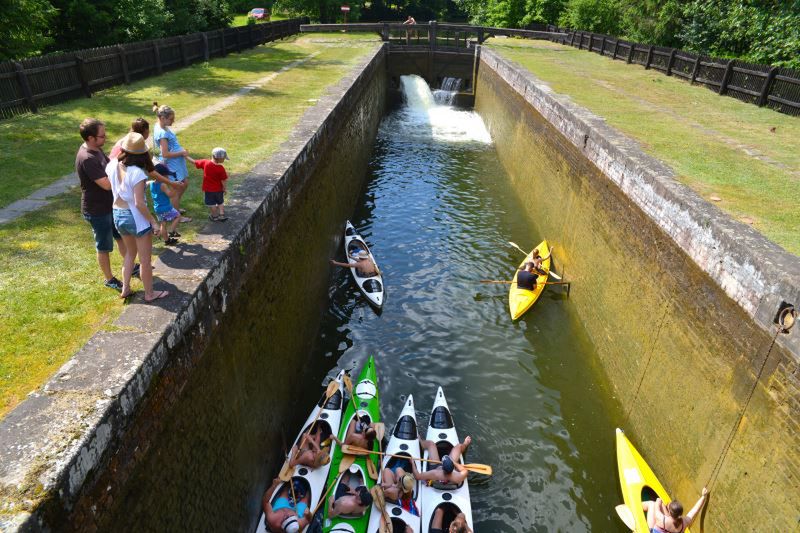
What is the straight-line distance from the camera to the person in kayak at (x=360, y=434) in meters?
7.57

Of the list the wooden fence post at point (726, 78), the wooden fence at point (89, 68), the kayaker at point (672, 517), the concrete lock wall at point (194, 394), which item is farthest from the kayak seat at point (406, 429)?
the wooden fence post at point (726, 78)

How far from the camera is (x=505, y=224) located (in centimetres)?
1580

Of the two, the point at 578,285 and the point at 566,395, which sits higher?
the point at 578,285

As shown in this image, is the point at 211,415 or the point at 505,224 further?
the point at 505,224

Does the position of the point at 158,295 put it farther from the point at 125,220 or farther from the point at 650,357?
the point at 650,357

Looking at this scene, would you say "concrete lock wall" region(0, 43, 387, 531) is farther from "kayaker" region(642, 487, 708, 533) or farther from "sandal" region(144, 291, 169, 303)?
"kayaker" region(642, 487, 708, 533)

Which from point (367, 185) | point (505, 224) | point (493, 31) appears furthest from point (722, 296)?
point (493, 31)

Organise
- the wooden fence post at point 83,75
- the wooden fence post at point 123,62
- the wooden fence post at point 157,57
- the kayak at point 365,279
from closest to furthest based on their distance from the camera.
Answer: the kayak at point 365,279 < the wooden fence post at point 83,75 < the wooden fence post at point 123,62 < the wooden fence post at point 157,57

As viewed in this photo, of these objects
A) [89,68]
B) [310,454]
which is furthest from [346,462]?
[89,68]

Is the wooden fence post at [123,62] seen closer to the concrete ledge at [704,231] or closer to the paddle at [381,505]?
the concrete ledge at [704,231]

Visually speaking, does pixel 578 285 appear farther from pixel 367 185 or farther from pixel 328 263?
pixel 367 185

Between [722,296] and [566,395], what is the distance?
11.8ft

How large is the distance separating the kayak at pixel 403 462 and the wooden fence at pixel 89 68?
11225mm

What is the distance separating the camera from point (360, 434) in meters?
7.62
